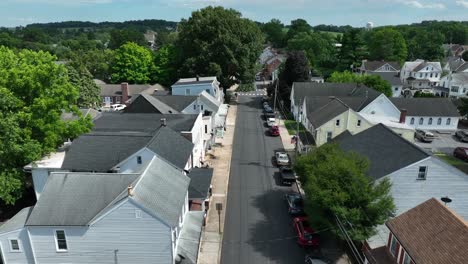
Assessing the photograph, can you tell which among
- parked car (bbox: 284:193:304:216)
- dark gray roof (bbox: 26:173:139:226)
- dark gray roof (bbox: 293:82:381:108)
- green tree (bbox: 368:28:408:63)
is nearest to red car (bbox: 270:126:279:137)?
dark gray roof (bbox: 293:82:381:108)

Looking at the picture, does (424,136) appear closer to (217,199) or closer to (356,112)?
(356,112)

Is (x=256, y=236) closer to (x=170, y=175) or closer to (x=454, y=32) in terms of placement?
(x=170, y=175)

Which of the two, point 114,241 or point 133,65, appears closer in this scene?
point 114,241

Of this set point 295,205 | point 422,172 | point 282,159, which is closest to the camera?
point 422,172

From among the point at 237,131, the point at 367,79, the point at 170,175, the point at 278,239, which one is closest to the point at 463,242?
the point at 278,239

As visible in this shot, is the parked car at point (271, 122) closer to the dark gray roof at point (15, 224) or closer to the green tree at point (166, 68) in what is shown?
the green tree at point (166, 68)

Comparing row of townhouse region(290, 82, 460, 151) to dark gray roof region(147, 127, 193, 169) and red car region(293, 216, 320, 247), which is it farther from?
red car region(293, 216, 320, 247)

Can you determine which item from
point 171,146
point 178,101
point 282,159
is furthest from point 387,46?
point 171,146

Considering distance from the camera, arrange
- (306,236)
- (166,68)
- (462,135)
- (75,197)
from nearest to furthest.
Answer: (75,197)
(306,236)
(462,135)
(166,68)
